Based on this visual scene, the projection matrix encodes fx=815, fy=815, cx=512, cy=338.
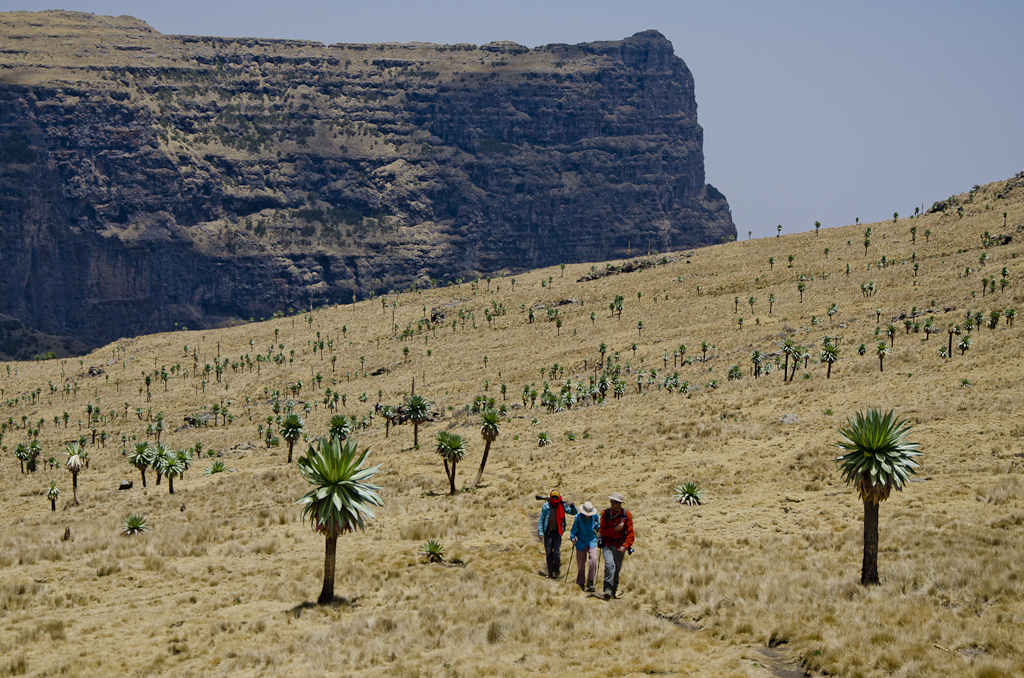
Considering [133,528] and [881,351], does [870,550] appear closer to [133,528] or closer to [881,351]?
[133,528]

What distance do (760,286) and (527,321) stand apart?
127 ft

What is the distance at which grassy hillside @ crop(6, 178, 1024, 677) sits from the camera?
54.4 ft

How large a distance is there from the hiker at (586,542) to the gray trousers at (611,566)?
1.67ft

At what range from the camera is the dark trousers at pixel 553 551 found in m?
21.8

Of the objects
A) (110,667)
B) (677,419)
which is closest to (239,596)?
(110,667)

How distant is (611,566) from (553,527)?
7.52 feet

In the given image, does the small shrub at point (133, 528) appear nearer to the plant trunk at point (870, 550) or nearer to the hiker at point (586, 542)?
the hiker at point (586, 542)

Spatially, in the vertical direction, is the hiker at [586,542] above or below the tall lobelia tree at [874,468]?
below

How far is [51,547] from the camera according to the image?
30547mm

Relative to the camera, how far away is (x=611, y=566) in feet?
64.3

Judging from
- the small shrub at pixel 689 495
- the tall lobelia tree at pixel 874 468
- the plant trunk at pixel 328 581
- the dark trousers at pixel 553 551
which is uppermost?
the tall lobelia tree at pixel 874 468

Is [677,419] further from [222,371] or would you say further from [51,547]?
[222,371]

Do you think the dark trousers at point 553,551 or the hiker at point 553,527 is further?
the dark trousers at point 553,551

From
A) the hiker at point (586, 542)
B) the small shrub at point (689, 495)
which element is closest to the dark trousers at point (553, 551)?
the hiker at point (586, 542)
